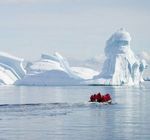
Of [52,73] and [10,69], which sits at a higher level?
[10,69]

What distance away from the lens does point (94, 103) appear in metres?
59.8

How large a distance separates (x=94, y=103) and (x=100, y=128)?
1045 inches

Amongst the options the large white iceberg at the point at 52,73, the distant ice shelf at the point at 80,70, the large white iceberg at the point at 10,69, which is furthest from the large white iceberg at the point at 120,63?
the large white iceberg at the point at 10,69

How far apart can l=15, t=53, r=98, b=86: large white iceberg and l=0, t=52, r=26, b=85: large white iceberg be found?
6.75 ft

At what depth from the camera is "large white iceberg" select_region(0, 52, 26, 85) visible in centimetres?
15362

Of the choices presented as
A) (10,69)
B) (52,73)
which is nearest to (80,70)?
(52,73)

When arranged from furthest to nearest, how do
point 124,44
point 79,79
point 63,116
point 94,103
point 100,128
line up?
point 79,79, point 124,44, point 94,103, point 63,116, point 100,128

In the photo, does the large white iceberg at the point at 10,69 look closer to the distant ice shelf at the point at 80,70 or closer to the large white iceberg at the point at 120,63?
the distant ice shelf at the point at 80,70

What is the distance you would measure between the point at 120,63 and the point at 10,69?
3185 centimetres

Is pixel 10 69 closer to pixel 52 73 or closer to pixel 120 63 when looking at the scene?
pixel 52 73

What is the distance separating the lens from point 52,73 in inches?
6393

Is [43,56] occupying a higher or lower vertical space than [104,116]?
higher

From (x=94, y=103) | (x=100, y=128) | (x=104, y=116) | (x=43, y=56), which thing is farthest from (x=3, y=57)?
(x=100, y=128)

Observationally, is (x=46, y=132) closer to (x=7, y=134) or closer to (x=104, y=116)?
(x=7, y=134)
